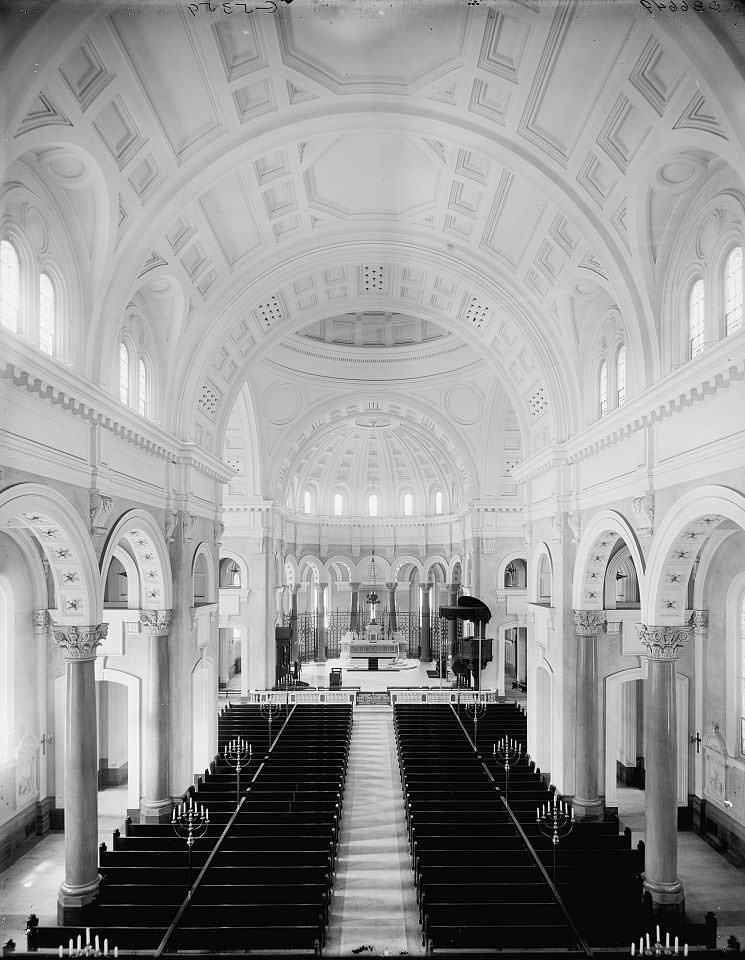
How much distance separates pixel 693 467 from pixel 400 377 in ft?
75.3

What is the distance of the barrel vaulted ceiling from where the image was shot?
8266mm

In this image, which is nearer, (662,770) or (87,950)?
(87,950)

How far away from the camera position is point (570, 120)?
37.9ft

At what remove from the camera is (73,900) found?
11.9 metres

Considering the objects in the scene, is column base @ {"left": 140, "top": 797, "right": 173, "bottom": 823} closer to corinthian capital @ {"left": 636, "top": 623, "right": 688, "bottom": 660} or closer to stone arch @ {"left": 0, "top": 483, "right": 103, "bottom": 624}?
stone arch @ {"left": 0, "top": 483, "right": 103, "bottom": 624}

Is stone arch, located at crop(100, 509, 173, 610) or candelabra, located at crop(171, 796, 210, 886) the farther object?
stone arch, located at crop(100, 509, 173, 610)

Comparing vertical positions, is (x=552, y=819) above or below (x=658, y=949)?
below

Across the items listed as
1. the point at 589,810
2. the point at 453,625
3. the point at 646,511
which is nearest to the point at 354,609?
the point at 453,625

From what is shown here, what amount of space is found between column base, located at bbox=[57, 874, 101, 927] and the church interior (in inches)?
2.5

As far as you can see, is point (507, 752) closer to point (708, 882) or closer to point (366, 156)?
point (708, 882)

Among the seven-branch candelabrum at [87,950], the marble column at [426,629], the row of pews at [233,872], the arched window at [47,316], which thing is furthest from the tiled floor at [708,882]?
the marble column at [426,629]

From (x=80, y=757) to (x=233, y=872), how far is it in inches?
144

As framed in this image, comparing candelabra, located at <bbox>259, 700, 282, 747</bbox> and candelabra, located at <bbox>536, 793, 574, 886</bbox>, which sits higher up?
candelabra, located at <bbox>536, 793, 574, 886</bbox>

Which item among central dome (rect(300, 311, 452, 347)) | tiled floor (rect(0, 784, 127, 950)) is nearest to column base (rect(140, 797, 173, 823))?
tiled floor (rect(0, 784, 127, 950))
